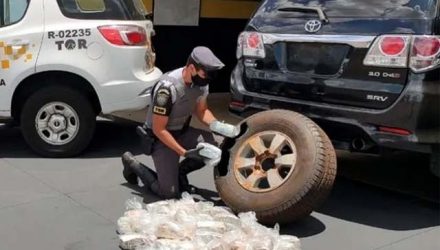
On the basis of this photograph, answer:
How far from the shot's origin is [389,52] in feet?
13.5

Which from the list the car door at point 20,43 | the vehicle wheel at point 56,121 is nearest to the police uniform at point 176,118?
the vehicle wheel at point 56,121

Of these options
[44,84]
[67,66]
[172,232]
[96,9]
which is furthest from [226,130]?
[44,84]

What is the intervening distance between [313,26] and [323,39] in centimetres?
15

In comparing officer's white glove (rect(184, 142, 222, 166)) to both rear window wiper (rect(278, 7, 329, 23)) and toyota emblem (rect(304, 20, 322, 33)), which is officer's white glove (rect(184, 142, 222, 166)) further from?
rear window wiper (rect(278, 7, 329, 23))

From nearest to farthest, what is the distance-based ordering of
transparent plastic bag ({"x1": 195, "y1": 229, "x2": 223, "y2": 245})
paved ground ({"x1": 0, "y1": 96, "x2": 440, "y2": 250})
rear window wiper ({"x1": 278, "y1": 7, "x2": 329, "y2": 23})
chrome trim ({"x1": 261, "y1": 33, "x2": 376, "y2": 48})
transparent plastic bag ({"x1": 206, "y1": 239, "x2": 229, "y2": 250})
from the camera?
transparent plastic bag ({"x1": 206, "y1": 239, "x2": 229, "y2": 250}) → transparent plastic bag ({"x1": 195, "y1": 229, "x2": 223, "y2": 245}) → paved ground ({"x1": 0, "y1": 96, "x2": 440, "y2": 250}) → chrome trim ({"x1": 261, "y1": 33, "x2": 376, "y2": 48}) → rear window wiper ({"x1": 278, "y1": 7, "x2": 329, "y2": 23})

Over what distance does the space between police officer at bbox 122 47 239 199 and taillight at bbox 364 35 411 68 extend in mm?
1052

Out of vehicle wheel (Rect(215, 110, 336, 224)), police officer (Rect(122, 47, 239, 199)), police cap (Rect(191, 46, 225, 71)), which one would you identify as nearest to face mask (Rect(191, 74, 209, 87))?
police officer (Rect(122, 47, 239, 199))

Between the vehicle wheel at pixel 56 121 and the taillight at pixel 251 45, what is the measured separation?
1.71m

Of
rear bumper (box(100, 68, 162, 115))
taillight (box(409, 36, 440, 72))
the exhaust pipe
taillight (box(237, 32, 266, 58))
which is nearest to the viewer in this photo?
taillight (box(409, 36, 440, 72))

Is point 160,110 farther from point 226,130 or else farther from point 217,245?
point 217,245

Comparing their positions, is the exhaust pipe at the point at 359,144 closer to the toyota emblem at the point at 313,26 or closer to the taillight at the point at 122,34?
the toyota emblem at the point at 313,26

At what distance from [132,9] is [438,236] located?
3.44 metres

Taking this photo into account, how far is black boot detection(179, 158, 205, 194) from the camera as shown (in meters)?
4.88

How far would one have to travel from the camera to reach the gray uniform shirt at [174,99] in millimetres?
4484
